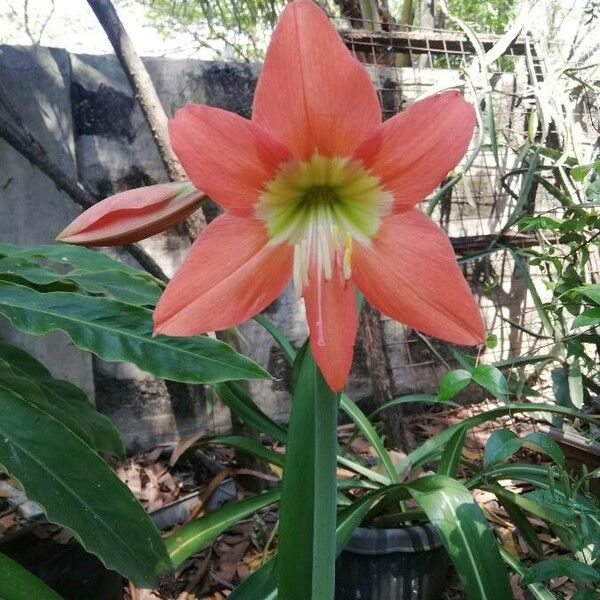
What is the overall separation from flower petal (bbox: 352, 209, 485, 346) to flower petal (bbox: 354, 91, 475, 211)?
0.03 m

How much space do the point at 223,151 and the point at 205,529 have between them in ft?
3.07

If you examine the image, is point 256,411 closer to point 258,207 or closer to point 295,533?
point 295,533

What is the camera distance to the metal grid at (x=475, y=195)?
232 centimetres

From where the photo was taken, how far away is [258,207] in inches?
18.8

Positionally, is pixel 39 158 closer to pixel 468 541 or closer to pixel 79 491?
pixel 79 491

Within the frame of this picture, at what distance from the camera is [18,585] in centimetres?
71

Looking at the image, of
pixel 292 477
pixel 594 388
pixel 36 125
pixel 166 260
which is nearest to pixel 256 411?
pixel 292 477

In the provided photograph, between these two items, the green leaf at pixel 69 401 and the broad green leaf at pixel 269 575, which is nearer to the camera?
the broad green leaf at pixel 269 575

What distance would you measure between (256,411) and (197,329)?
945 mm

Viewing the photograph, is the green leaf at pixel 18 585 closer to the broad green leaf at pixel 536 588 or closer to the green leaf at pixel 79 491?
the green leaf at pixel 79 491

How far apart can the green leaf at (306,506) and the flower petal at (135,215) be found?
7.5 inches

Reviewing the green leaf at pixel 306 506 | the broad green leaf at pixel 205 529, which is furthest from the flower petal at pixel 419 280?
the broad green leaf at pixel 205 529

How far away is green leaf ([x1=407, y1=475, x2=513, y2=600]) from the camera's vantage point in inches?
33.0

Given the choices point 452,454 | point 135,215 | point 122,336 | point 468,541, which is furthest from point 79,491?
point 452,454
